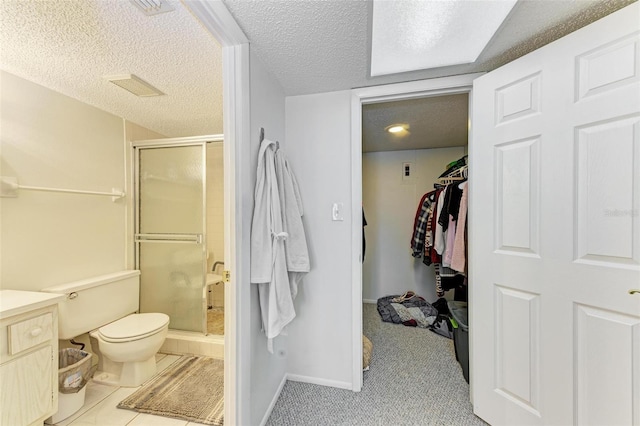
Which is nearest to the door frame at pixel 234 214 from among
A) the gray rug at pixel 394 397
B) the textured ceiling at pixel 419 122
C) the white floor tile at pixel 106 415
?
the gray rug at pixel 394 397

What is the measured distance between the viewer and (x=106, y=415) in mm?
1548

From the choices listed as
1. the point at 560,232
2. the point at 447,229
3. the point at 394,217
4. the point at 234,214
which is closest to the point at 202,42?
the point at 234,214

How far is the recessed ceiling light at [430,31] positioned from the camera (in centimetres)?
101

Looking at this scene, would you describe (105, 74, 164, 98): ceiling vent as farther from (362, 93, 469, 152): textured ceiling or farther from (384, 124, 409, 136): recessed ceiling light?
(384, 124, 409, 136): recessed ceiling light

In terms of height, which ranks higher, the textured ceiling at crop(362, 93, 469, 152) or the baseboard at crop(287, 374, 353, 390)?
the textured ceiling at crop(362, 93, 469, 152)

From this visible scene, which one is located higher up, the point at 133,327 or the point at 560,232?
the point at 560,232

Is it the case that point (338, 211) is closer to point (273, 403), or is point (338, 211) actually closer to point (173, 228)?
point (273, 403)

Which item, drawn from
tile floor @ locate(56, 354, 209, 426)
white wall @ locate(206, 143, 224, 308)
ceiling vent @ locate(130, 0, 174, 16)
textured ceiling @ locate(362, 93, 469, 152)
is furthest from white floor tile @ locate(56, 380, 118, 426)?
textured ceiling @ locate(362, 93, 469, 152)

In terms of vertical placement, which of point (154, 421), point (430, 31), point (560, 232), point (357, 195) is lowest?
point (154, 421)

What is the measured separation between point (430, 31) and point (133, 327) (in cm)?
259

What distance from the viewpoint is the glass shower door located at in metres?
2.31

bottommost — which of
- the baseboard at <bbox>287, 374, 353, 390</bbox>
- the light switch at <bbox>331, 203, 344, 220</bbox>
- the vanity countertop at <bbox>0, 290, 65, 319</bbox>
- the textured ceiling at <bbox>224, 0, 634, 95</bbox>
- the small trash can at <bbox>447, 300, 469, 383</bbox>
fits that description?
the baseboard at <bbox>287, 374, 353, 390</bbox>

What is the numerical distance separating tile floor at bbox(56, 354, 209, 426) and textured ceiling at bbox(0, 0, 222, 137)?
209 centimetres

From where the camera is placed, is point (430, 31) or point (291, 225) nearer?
point (430, 31)
